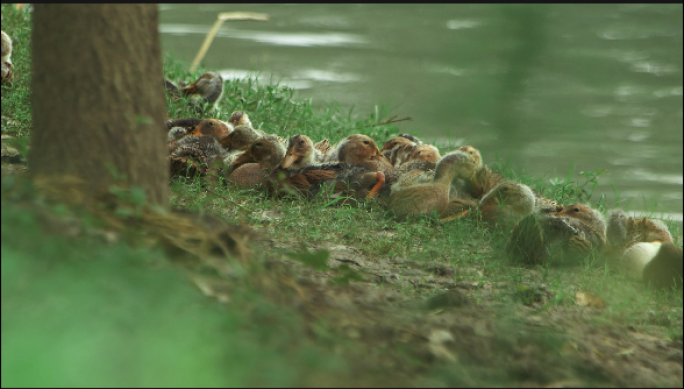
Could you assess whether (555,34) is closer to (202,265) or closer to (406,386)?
(406,386)

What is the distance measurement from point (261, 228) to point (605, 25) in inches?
464

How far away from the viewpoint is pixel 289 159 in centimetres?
557

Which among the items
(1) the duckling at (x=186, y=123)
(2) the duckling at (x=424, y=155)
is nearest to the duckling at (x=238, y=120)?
(1) the duckling at (x=186, y=123)

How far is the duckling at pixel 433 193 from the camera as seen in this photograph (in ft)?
17.1

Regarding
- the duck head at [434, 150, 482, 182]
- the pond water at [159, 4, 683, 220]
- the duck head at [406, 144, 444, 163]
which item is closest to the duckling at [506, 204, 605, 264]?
the pond water at [159, 4, 683, 220]

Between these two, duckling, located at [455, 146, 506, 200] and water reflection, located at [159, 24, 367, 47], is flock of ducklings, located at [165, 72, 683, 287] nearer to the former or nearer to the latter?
duckling, located at [455, 146, 506, 200]

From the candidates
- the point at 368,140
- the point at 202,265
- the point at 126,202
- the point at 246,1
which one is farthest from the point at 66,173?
the point at 246,1

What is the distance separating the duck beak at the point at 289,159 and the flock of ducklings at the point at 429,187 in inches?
0.4

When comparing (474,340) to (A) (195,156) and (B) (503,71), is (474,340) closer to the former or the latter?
(B) (503,71)

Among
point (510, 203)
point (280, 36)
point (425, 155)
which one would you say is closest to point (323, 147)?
point (425, 155)

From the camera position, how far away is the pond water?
7.56 feet

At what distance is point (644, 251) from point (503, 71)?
2.67 metres

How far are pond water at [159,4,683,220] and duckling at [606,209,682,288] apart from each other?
2.59 ft

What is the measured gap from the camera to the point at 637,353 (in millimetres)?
3111
